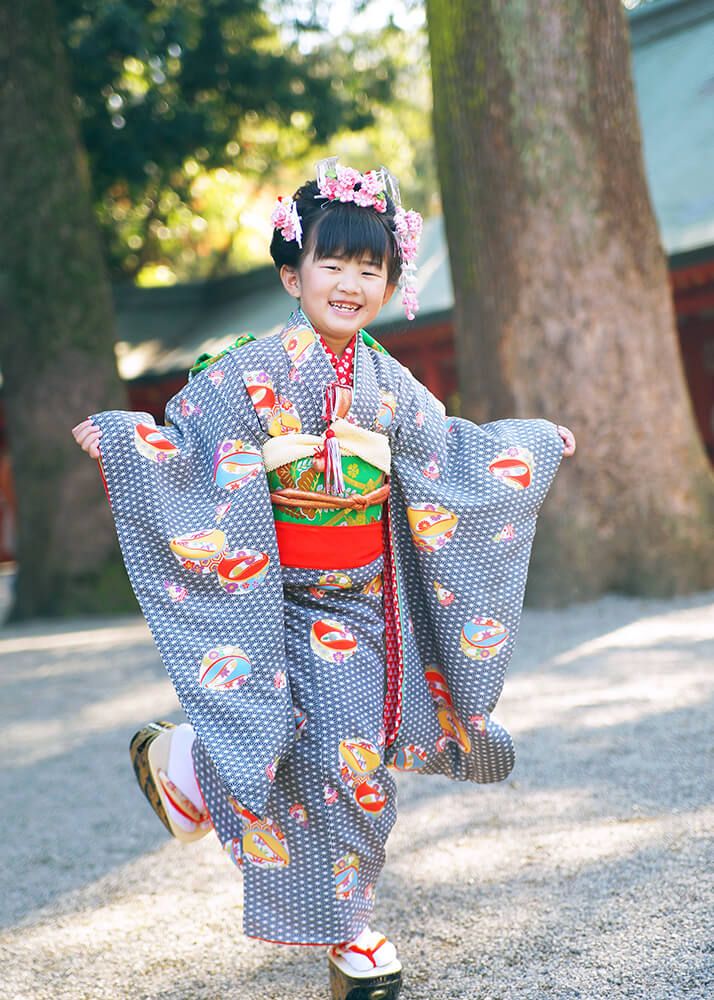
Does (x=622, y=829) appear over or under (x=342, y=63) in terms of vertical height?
under

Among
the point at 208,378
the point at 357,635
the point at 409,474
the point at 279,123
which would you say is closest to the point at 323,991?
the point at 357,635

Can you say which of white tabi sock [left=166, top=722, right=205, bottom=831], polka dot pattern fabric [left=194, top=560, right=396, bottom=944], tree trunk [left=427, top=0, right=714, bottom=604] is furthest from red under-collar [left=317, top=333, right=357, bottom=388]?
tree trunk [left=427, top=0, right=714, bottom=604]

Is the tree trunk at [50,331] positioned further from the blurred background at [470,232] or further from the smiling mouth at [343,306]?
the smiling mouth at [343,306]

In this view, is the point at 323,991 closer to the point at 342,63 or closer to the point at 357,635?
the point at 357,635

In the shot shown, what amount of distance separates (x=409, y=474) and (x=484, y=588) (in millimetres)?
272

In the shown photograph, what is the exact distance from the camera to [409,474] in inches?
89.1

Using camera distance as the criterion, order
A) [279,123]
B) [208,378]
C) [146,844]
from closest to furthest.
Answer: [208,378], [146,844], [279,123]

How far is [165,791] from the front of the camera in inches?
86.0

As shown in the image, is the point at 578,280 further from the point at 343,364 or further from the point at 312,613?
the point at 312,613

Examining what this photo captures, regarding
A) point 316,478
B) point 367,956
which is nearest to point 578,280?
point 316,478

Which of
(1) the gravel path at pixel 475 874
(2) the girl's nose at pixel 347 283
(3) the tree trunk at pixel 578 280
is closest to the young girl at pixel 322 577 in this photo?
(2) the girl's nose at pixel 347 283

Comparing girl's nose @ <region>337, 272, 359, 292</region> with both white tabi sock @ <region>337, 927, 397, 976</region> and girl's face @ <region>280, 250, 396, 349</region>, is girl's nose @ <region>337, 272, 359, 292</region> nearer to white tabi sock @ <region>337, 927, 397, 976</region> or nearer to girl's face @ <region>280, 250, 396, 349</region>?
girl's face @ <region>280, 250, 396, 349</region>

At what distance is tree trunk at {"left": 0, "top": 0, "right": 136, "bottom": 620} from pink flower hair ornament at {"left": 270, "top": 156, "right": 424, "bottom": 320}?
581 cm

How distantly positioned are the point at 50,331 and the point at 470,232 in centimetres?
335
